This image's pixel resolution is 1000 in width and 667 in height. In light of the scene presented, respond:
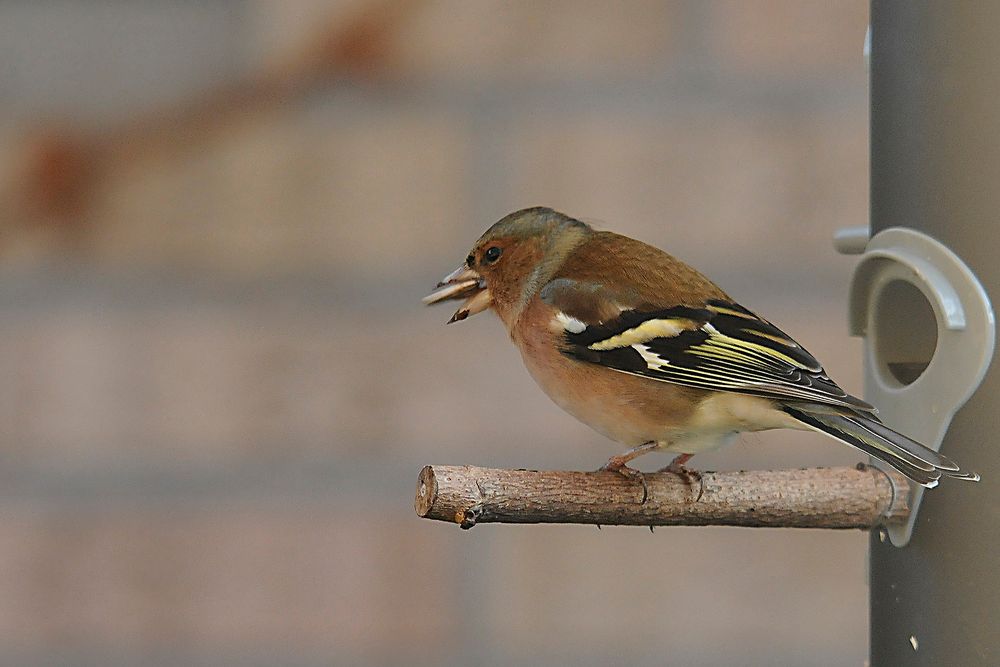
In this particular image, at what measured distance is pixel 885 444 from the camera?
105cm

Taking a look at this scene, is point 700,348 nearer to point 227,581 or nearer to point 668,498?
point 668,498

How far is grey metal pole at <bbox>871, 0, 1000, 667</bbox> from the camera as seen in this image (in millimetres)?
1142

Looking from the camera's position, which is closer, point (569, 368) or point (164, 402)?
point (569, 368)

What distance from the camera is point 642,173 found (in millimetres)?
1923

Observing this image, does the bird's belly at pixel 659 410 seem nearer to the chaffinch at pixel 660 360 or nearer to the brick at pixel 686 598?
the chaffinch at pixel 660 360

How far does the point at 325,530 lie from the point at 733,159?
81 cm

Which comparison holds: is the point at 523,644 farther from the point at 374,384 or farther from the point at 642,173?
the point at 642,173

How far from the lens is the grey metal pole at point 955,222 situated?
3.75 ft

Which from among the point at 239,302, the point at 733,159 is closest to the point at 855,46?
the point at 733,159

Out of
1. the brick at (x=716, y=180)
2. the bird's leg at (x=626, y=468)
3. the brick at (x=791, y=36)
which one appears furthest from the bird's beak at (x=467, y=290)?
the brick at (x=791, y=36)

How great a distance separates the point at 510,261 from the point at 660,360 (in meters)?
0.28

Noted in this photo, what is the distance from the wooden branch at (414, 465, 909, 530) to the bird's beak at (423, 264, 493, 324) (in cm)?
32

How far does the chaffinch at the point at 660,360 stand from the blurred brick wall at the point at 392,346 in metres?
0.54

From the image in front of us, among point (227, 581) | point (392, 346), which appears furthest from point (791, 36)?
point (227, 581)
